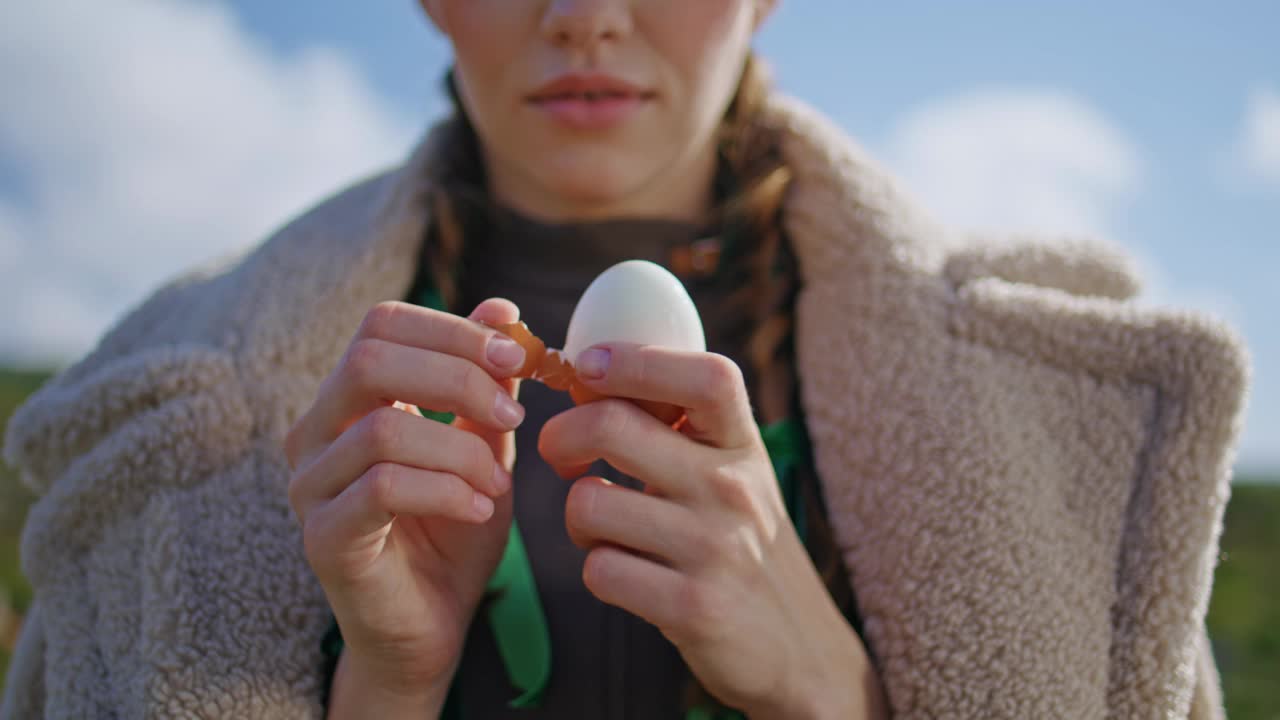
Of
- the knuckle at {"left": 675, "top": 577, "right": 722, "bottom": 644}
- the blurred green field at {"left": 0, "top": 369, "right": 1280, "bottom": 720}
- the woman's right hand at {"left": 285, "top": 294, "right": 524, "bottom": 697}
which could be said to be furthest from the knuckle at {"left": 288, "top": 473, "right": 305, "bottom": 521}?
the blurred green field at {"left": 0, "top": 369, "right": 1280, "bottom": 720}

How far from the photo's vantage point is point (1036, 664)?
4.46 ft

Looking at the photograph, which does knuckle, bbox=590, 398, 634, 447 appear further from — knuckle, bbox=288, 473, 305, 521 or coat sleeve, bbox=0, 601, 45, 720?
coat sleeve, bbox=0, 601, 45, 720

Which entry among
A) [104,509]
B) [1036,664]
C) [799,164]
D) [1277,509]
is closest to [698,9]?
[799,164]

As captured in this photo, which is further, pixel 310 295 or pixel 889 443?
pixel 310 295

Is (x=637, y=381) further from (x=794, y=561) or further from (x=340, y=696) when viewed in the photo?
(x=340, y=696)

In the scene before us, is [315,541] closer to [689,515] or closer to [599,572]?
[599,572]

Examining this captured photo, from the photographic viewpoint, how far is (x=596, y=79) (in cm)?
145

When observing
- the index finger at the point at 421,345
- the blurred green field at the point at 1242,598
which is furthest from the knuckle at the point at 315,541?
the blurred green field at the point at 1242,598

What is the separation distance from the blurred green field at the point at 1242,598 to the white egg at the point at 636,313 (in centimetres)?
333

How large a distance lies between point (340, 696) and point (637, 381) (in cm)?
68

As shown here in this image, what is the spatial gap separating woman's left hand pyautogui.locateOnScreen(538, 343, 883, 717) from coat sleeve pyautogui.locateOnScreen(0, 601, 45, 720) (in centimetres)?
117

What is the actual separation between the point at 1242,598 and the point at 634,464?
20.2 ft

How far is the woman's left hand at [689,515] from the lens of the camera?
1.06m

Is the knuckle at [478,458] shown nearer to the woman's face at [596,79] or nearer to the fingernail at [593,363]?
the fingernail at [593,363]
